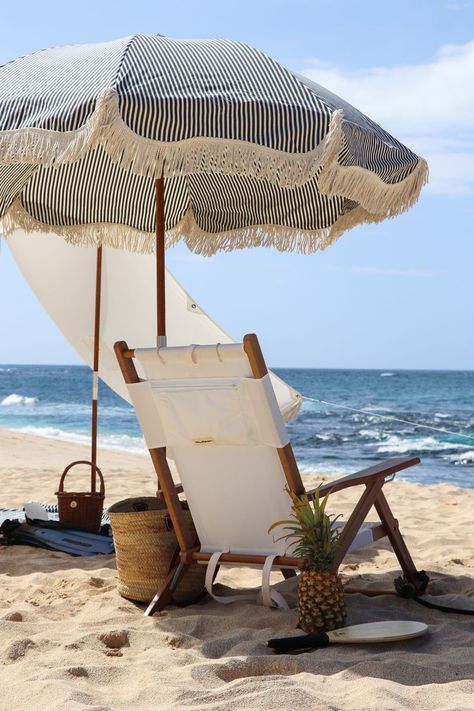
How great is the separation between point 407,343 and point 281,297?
7.25 meters

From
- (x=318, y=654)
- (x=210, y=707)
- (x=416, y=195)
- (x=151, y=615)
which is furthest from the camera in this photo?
(x=416, y=195)

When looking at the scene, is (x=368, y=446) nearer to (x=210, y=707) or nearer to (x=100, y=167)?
(x=100, y=167)

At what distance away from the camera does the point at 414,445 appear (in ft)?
49.0

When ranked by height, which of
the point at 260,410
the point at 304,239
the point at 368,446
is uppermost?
the point at 304,239

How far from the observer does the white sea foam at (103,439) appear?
14024 millimetres

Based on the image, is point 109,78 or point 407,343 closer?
point 109,78

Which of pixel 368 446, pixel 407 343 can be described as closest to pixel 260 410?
pixel 368 446

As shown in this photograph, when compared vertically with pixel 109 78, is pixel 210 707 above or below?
below

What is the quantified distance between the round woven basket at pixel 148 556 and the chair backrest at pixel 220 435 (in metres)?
0.15

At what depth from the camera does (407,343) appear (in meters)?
42.0

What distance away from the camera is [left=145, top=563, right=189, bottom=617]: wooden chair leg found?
2.98 meters

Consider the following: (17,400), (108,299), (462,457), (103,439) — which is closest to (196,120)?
(108,299)

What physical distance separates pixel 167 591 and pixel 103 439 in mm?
12849

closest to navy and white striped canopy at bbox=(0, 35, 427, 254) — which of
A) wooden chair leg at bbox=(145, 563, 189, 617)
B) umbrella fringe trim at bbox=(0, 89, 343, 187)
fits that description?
umbrella fringe trim at bbox=(0, 89, 343, 187)
